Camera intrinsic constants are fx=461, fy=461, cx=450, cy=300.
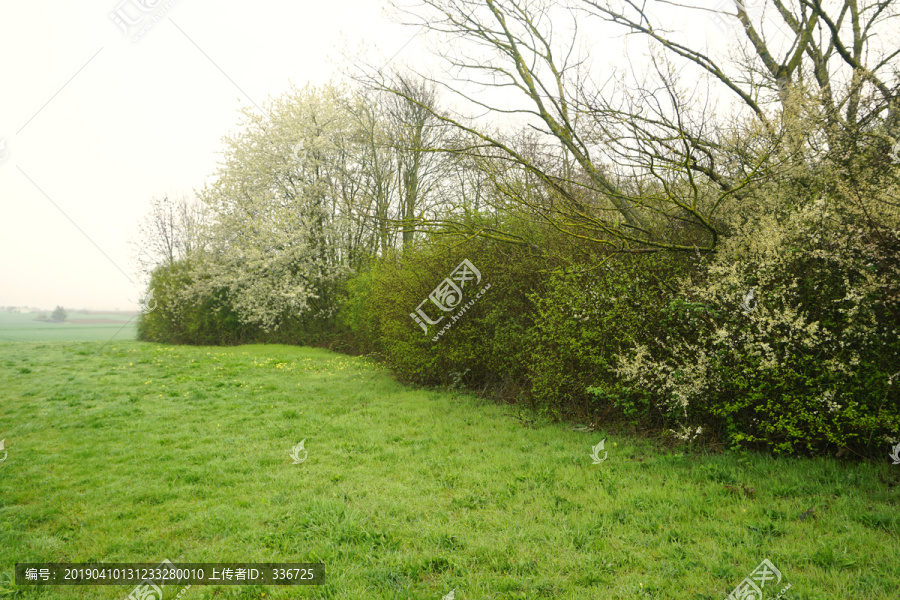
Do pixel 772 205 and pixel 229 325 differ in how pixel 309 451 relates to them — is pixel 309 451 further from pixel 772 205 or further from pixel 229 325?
pixel 229 325

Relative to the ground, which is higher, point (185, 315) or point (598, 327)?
point (598, 327)

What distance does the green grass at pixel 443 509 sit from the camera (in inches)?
120

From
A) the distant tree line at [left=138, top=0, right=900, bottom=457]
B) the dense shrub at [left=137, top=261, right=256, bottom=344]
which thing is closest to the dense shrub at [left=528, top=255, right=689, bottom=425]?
the distant tree line at [left=138, top=0, right=900, bottom=457]

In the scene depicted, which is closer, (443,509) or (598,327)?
(443,509)

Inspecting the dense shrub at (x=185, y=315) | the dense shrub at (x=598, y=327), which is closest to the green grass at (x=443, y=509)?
the dense shrub at (x=598, y=327)

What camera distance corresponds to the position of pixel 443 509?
418cm

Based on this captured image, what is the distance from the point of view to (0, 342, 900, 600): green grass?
A: 10.0 ft

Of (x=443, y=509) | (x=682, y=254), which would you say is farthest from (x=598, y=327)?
(x=443, y=509)

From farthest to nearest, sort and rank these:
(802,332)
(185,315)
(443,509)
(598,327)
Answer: (185,315) → (598,327) → (802,332) → (443,509)

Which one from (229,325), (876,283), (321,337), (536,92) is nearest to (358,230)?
(321,337)

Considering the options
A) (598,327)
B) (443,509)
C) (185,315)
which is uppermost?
(598,327)

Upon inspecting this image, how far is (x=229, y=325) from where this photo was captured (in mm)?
21797

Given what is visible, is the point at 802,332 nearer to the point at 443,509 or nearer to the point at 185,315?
the point at 443,509

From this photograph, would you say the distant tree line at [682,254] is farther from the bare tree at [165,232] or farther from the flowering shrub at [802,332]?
the bare tree at [165,232]
